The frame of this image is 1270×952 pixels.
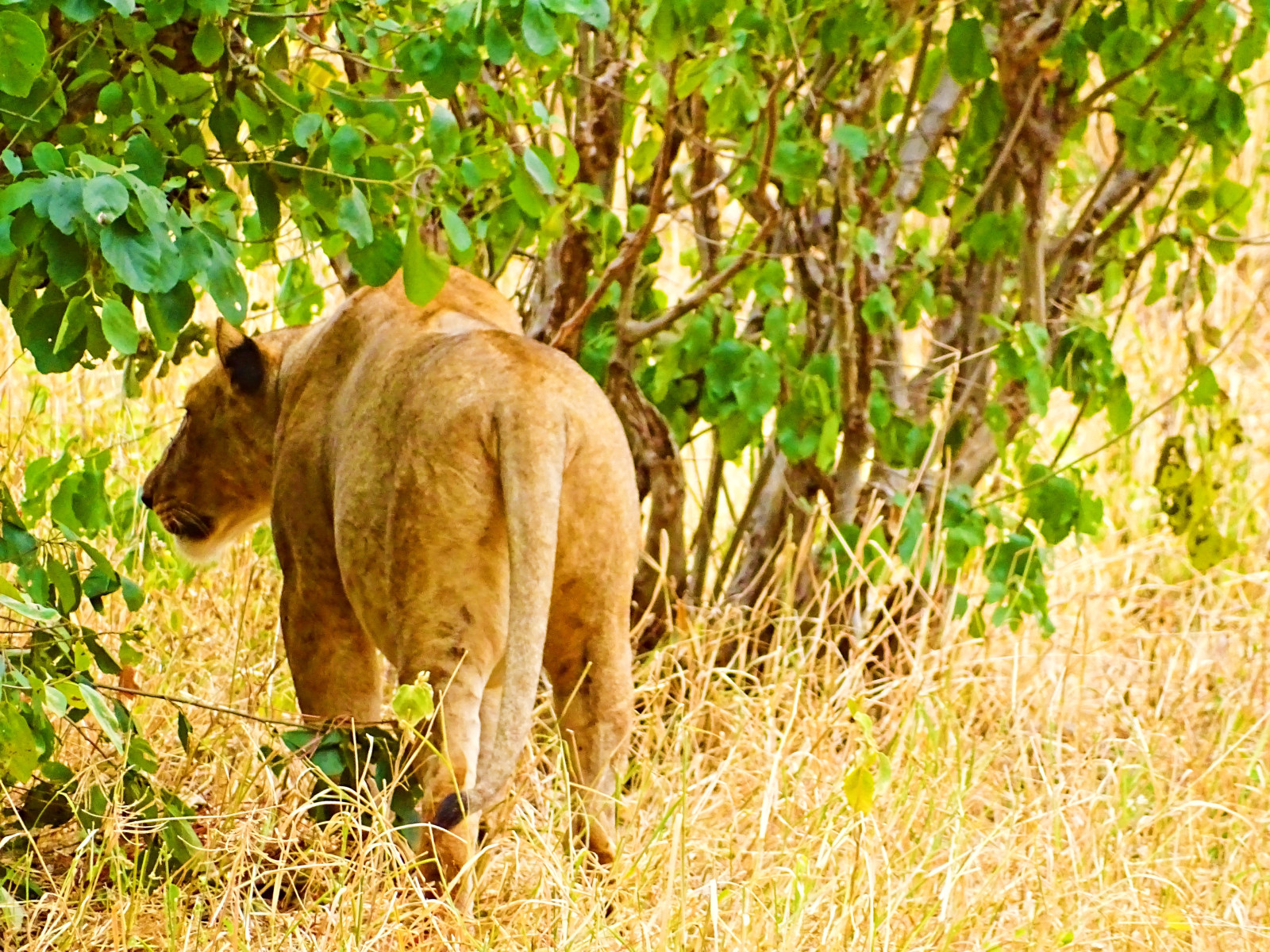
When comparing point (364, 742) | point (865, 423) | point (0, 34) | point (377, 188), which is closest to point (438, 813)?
point (364, 742)

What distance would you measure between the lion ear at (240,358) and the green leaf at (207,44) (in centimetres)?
75

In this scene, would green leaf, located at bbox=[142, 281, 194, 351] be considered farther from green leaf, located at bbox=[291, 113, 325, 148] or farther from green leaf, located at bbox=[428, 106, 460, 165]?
green leaf, located at bbox=[428, 106, 460, 165]

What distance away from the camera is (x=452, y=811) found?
8.48ft

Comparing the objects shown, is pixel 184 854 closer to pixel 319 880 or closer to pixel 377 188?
pixel 319 880

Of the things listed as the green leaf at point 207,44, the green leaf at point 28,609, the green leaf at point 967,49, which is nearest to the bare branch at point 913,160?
the green leaf at point 967,49

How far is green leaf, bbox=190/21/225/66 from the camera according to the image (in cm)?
263

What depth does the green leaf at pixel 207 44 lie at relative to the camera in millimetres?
2633

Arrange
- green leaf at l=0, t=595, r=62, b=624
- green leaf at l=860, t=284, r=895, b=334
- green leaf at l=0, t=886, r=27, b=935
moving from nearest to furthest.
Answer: green leaf at l=0, t=595, r=62, b=624 → green leaf at l=0, t=886, r=27, b=935 → green leaf at l=860, t=284, r=895, b=334

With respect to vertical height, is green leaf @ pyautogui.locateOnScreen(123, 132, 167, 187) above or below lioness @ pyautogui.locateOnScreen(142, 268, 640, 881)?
above

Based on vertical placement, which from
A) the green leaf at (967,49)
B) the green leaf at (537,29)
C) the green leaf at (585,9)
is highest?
the green leaf at (585,9)

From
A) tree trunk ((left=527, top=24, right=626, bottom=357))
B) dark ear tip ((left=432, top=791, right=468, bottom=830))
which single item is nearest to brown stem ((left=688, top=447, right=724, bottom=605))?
tree trunk ((left=527, top=24, right=626, bottom=357))

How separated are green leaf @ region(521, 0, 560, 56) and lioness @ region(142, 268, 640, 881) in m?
0.59

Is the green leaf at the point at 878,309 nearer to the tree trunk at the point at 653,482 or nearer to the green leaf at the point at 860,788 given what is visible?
the tree trunk at the point at 653,482

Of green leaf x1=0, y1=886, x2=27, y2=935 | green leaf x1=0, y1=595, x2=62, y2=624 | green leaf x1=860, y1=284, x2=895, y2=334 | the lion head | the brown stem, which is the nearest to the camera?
green leaf x1=0, y1=595, x2=62, y2=624
